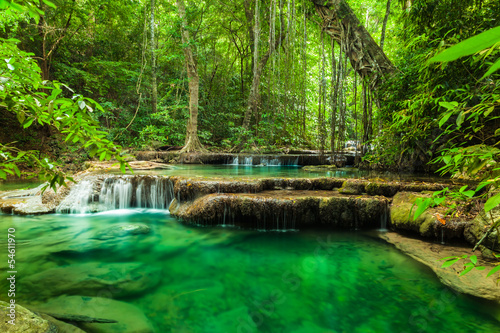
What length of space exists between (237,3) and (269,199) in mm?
13128

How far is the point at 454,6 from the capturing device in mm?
4270

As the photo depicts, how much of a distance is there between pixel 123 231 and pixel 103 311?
2082mm

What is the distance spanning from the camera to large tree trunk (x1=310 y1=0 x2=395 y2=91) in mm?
6542

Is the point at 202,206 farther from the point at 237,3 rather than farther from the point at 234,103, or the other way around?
the point at 237,3

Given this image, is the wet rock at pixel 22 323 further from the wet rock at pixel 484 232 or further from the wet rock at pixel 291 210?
the wet rock at pixel 484 232

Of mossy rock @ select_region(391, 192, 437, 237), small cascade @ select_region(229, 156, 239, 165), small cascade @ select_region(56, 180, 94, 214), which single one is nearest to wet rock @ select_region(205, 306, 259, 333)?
mossy rock @ select_region(391, 192, 437, 237)

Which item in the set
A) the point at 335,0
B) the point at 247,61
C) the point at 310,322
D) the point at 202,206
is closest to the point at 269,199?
the point at 202,206

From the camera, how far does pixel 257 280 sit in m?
2.85

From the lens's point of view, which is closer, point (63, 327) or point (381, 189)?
point (63, 327)

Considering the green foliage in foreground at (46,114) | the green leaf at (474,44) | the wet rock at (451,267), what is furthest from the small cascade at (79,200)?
the green leaf at (474,44)

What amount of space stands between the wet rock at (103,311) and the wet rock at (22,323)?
13.1 inches

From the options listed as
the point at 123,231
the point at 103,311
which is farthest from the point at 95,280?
the point at 123,231

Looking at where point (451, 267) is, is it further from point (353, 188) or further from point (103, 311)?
point (103, 311)

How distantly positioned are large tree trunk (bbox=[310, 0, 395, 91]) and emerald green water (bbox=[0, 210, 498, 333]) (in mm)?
4773
